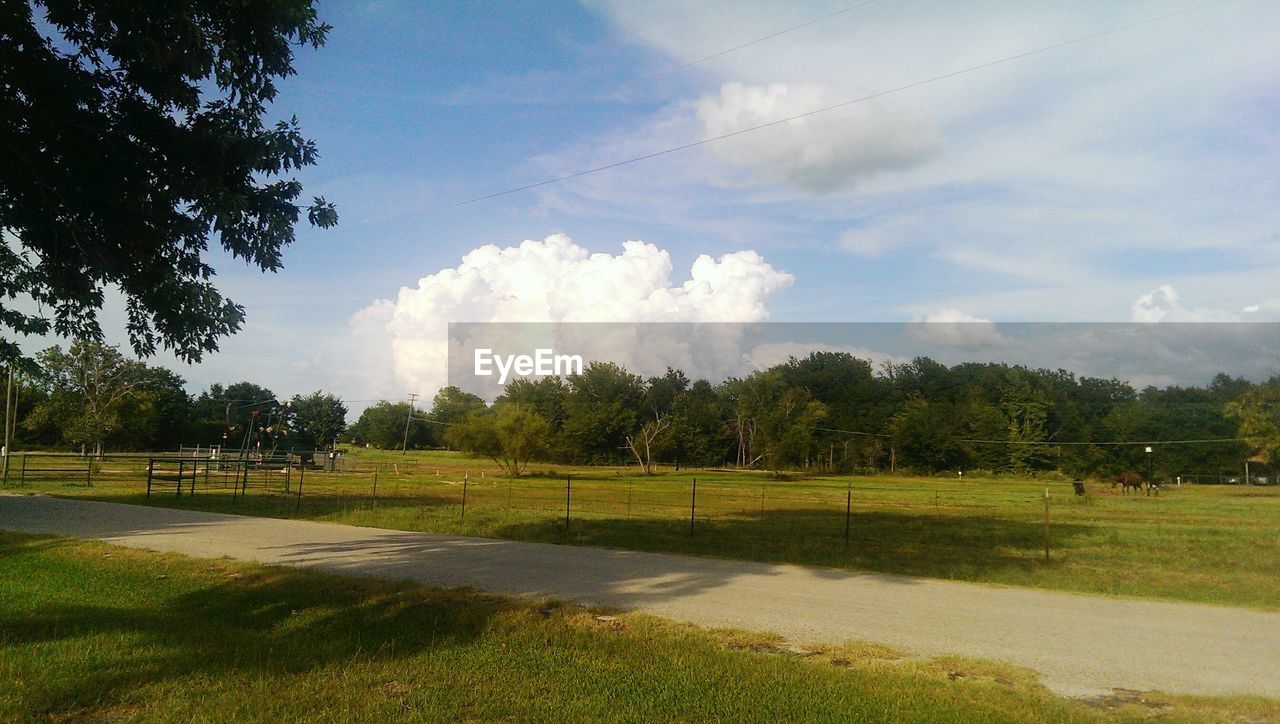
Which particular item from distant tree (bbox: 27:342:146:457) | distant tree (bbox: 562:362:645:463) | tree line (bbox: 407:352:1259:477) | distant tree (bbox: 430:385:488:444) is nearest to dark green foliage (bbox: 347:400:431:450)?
distant tree (bbox: 430:385:488:444)

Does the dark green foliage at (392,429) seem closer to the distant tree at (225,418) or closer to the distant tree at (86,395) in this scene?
the distant tree at (225,418)

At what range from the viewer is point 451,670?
22.2ft

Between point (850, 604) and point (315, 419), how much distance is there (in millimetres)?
108441

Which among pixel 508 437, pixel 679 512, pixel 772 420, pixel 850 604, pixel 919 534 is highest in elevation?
pixel 772 420

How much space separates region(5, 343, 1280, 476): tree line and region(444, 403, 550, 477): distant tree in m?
0.14

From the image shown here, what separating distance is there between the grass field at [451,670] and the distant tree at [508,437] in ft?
186

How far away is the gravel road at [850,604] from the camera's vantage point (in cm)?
773

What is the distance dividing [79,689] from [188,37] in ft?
18.3

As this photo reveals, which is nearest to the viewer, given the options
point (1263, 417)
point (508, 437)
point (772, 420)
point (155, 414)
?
point (1263, 417)

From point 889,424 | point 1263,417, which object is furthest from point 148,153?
point 889,424

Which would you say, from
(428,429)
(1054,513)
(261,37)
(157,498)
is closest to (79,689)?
(261,37)

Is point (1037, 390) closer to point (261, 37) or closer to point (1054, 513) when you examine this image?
point (1054, 513)

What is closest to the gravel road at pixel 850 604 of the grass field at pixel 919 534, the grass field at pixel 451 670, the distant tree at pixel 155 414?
the grass field at pixel 451 670

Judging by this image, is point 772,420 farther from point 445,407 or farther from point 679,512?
point 445,407
